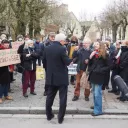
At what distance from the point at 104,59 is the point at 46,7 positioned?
2341cm

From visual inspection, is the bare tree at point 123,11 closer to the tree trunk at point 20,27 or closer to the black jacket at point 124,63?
the tree trunk at point 20,27

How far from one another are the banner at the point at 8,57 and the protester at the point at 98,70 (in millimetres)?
2444

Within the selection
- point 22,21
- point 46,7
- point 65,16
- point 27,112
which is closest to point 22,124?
point 27,112

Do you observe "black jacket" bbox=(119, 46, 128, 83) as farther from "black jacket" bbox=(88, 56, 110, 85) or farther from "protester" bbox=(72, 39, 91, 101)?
"black jacket" bbox=(88, 56, 110, 85)

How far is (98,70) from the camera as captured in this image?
7.20 meters

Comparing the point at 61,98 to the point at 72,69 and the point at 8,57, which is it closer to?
the point at 8,57

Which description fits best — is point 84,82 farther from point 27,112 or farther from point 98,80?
point 27,112

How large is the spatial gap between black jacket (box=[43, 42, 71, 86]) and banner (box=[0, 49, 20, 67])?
207 cm

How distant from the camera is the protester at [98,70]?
7184 mm

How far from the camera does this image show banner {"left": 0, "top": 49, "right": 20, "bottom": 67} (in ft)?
27.5

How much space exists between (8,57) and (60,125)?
2892 mm

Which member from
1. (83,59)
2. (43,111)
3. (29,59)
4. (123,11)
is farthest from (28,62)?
(123,11)

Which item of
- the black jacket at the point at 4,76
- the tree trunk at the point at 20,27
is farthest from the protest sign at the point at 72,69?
the tree trunk at the point at 20,27

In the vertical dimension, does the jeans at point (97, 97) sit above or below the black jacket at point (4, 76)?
below
